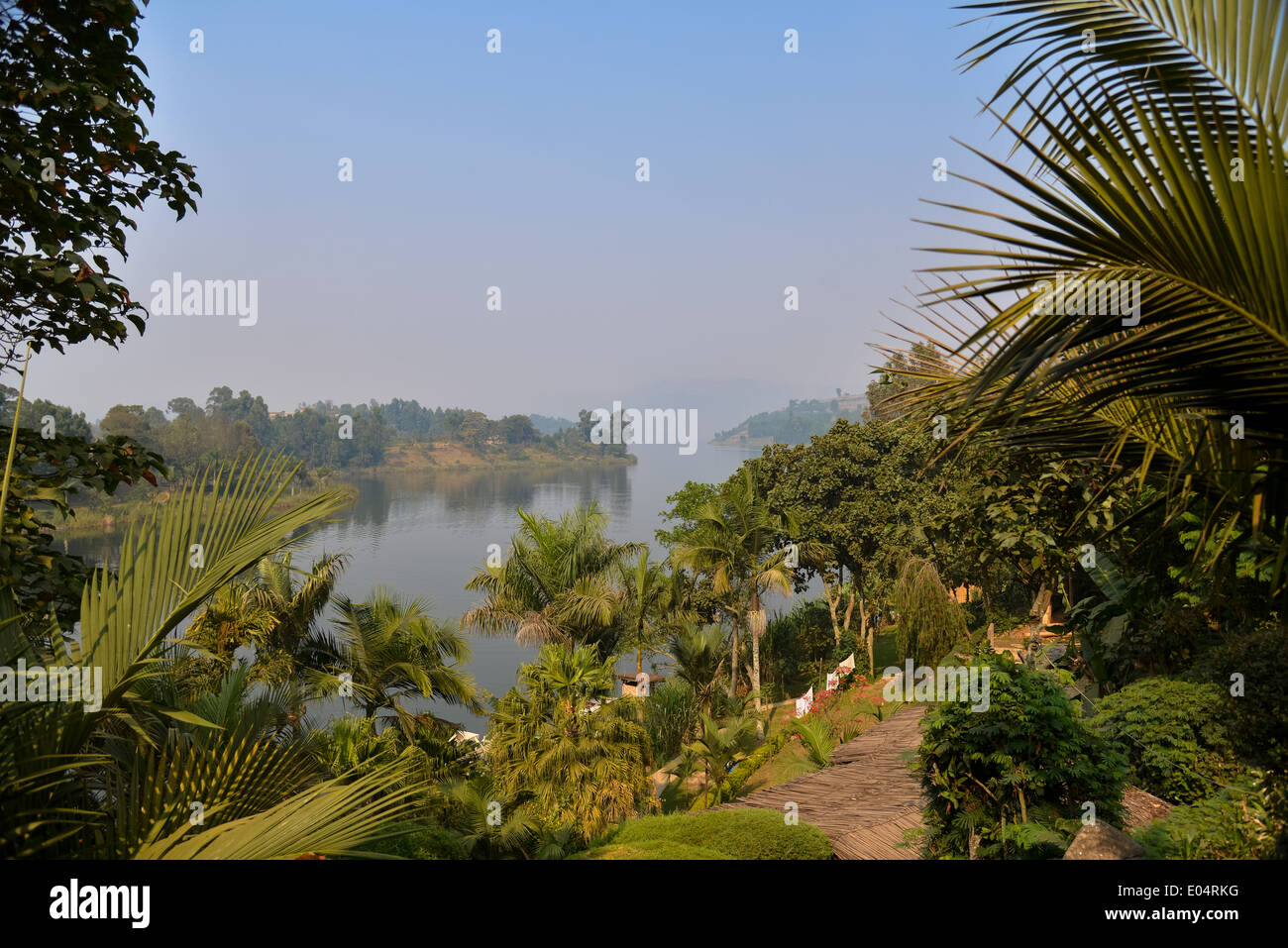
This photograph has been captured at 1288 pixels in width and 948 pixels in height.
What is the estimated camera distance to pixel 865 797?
839 cm

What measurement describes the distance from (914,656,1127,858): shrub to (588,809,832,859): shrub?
2219mm

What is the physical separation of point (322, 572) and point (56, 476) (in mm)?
11275

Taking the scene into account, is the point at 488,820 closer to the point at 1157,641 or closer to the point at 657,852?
the point at 657,852

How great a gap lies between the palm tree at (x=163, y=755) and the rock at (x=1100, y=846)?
2738 millimetres

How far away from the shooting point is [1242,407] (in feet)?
8.35

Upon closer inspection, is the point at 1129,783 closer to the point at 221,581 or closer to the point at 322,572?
the point at 221,581

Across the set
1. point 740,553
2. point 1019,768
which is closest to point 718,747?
point 740,553

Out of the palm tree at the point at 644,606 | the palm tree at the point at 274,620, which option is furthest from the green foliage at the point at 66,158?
the palm tree at the point at 644,606

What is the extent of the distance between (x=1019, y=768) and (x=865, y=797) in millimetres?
3752

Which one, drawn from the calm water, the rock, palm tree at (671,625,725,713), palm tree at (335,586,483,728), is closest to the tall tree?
palm tree at (671,625,725,713)

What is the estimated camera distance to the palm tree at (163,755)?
202 cm

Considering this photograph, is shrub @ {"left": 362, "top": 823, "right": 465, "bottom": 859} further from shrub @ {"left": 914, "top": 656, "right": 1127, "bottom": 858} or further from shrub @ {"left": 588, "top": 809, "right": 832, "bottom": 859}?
shrub @ {"left": 914, "top": 656, "right": 1127, "bottom": 858}
